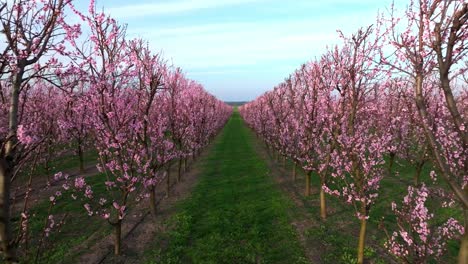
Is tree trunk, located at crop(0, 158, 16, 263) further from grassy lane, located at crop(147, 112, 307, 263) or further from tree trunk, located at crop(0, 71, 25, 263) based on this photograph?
grassy lane, located at crop(147, 112, 307, 263)

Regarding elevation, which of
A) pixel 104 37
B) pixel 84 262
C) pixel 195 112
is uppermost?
pixel 104 37

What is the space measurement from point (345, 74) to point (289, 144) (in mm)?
10578

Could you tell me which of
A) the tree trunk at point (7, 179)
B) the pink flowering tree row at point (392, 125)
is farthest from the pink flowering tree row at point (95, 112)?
the pink flowering tree row at point (392, 125)

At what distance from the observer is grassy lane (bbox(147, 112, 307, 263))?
11758mm

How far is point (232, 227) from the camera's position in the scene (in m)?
14.3

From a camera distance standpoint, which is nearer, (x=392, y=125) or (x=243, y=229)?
(x=243, y=229)

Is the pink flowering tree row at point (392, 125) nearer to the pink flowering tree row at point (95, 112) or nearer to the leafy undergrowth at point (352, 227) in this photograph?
the leafy undergrowth at point (352, 227)

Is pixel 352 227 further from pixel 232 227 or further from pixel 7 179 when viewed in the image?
pixel 7 179

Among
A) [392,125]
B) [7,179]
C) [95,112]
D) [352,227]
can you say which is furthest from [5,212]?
[392,125]

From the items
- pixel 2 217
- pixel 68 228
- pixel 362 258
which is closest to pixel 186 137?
pixel 68 228

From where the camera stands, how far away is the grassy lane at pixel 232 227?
1176 centimetres

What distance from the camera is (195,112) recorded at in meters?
26.2

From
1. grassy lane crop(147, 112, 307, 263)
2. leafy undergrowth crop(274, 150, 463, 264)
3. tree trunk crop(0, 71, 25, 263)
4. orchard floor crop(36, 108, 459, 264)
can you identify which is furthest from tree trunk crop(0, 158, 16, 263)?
leafy undergrowth crop(274, 150, 463, 264)

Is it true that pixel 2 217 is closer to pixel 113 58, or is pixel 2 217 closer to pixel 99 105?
pixel 99 105
